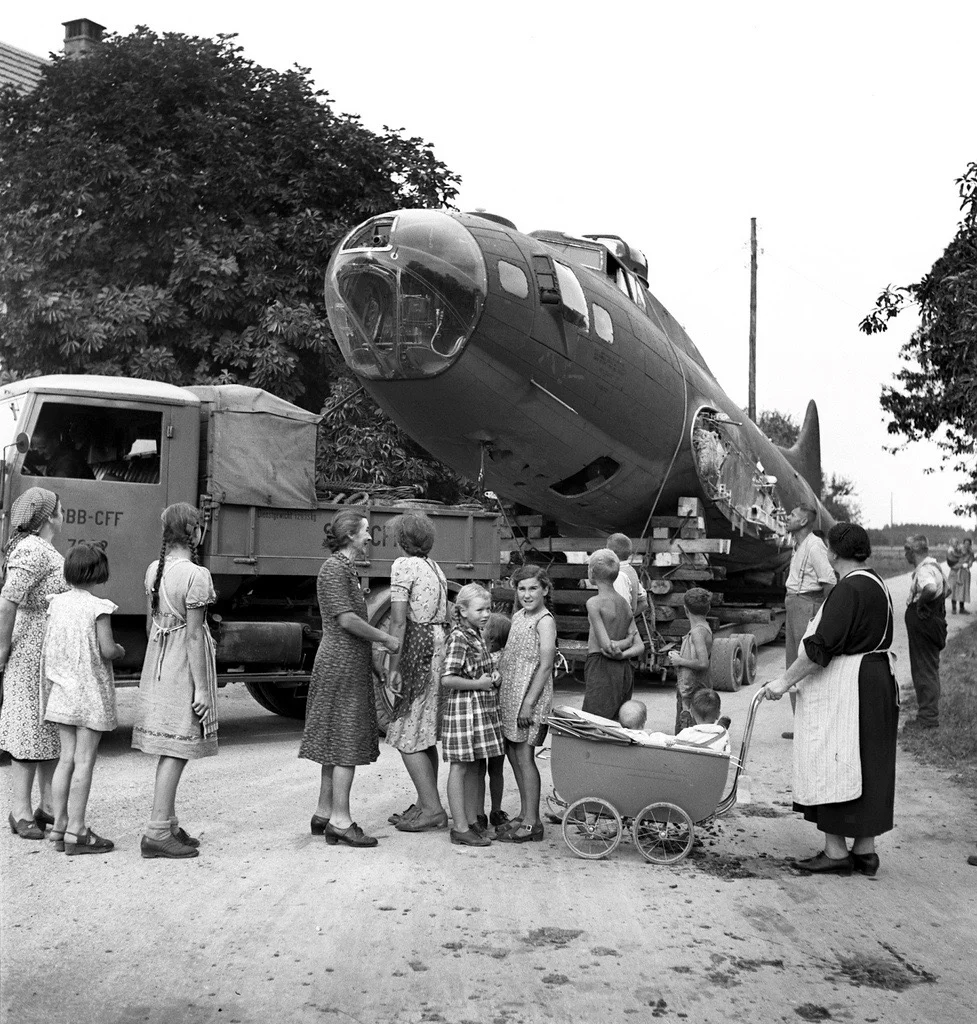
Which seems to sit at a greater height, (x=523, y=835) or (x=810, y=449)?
(x=810, y=449)

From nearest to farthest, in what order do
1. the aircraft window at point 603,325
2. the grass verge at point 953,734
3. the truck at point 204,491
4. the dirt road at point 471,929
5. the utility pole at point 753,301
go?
the dirt road at point 471,929
the grass verge at point 953,734
the truck at point 204,491
the aircraft window at point 603,325
the utility pole at point 753,301

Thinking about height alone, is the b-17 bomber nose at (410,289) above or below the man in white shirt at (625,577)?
above

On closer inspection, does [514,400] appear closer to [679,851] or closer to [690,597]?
[690,597]

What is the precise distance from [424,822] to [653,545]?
7.08 meters

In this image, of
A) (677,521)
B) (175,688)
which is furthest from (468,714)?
(677,521)

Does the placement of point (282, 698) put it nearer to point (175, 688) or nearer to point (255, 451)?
point (255, 451)

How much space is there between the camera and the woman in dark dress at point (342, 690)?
6059 mm

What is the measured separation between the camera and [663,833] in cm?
593

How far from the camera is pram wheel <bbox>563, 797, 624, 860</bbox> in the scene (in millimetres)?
5883

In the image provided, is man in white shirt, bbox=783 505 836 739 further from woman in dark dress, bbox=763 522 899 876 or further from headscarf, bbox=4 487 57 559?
headscarf, bbox=4 487 57 559

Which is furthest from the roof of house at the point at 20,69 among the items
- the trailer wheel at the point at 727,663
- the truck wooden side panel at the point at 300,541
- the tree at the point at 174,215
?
the trailer wheel at the point at 727,663

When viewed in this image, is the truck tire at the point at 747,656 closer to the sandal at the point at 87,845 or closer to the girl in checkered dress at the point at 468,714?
the girl in checkered dress at the point at 468,714

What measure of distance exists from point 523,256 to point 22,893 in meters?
6.99

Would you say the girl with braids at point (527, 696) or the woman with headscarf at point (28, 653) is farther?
the girl with braids at point (527, 696)
